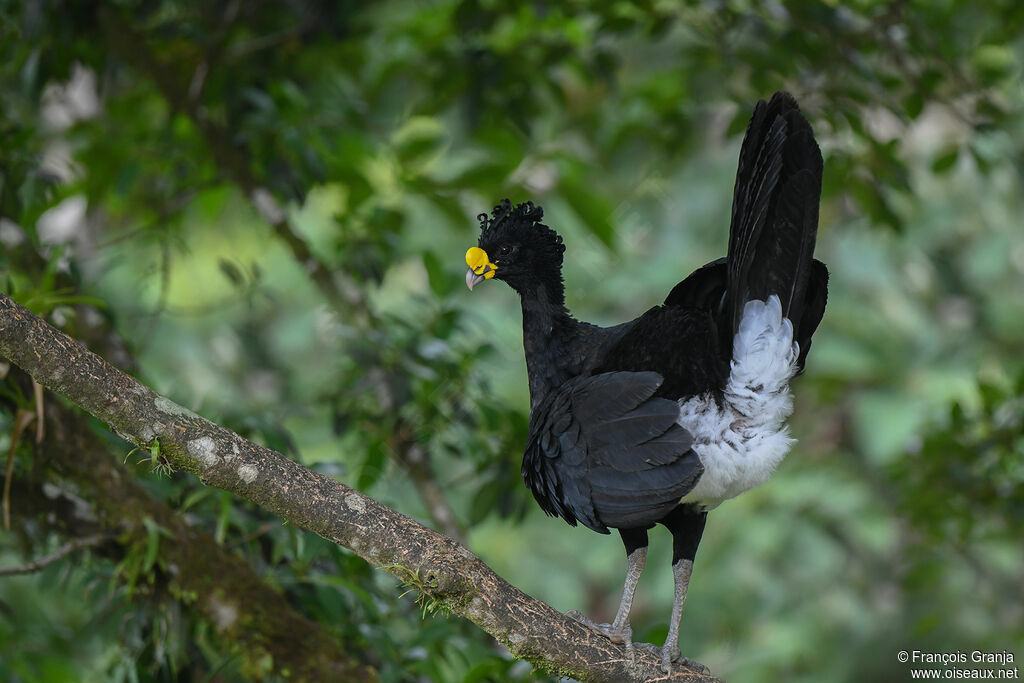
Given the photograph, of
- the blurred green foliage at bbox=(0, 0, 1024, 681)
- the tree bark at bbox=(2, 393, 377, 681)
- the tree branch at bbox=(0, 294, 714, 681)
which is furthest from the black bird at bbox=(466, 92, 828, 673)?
the tree bark at bbox=(2, 393, 377, 681)

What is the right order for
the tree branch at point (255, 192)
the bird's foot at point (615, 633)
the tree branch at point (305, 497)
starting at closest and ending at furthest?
1. the tree branch at point (305, 497)
2. the bird's foot at point (615, 633)
3. the tree branch at point (255, 192)

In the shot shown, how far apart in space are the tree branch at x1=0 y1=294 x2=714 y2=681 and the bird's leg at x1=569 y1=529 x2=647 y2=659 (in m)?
0.17

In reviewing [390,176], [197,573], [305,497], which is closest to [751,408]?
[305,497]

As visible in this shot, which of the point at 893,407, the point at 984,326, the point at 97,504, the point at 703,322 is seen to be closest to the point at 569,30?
the point at 703,322

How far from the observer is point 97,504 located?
260cm

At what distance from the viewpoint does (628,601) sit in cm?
239

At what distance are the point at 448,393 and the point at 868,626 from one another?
632 cm

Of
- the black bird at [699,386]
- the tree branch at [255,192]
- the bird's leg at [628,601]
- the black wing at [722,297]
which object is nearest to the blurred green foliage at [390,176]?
the tree branch at [255,192]

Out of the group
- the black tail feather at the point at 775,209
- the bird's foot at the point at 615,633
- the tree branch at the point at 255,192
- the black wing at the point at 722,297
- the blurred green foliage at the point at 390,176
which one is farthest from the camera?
the tree branch at the point at 255,192

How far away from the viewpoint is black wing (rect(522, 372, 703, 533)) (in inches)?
85.2

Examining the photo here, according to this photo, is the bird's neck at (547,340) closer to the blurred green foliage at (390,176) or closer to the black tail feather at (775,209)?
the black tail feather at (775,209)

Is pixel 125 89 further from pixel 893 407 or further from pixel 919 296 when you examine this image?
pixel 919 296

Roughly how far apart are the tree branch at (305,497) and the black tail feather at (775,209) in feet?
2.74

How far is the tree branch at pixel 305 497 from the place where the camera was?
1.74 m
